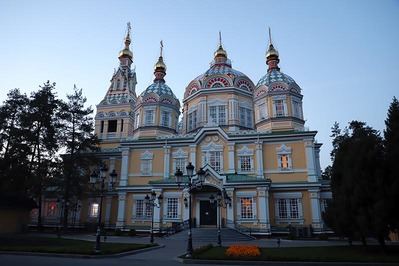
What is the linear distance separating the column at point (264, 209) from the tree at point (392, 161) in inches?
526

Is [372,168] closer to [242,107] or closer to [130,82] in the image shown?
[242,107]

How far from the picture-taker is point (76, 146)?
106 feet

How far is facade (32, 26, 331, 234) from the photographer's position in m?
27.3

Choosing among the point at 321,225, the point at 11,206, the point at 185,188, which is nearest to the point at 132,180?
the point at 185,188

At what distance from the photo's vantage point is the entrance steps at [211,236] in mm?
23250

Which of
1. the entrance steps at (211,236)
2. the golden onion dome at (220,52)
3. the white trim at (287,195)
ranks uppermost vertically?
the golden onion dome at (220,52)

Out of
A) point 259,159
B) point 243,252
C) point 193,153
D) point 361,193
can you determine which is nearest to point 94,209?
point 193,153

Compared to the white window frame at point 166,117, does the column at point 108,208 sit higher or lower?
lower

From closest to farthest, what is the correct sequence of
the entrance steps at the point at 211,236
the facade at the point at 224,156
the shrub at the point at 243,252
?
the shrub at the point at 243,252, the entrance steps at the point at 211,236, the facade at the point at 224,156

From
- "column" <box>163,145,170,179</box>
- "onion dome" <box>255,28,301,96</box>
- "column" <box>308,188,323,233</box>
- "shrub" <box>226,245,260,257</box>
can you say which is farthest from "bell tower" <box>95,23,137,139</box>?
"shrub" <box>226,245,260,257</box>

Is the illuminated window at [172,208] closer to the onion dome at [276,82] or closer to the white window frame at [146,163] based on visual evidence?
the white window frame at [146,163]

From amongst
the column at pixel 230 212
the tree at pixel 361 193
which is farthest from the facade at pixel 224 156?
the tree at pixel 361 193

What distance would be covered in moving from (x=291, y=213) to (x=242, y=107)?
12744mm

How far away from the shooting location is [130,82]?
44.3m
